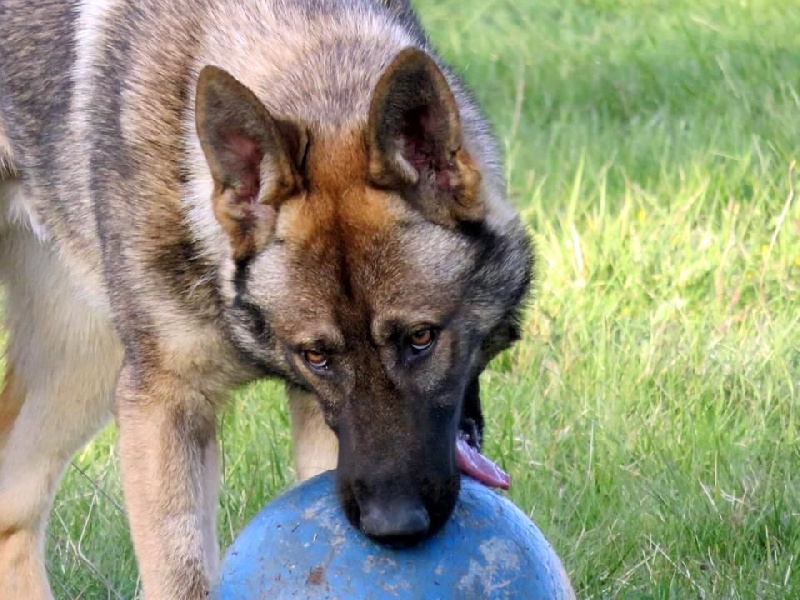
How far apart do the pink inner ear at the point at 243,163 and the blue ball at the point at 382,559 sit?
650 millimetres

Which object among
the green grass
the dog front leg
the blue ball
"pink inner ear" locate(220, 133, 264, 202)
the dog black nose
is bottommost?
the green grass

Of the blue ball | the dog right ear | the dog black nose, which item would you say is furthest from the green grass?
the dog right ear

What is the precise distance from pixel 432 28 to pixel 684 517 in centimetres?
665

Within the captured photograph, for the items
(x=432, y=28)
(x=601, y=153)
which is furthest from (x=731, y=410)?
(x=432, y=28)

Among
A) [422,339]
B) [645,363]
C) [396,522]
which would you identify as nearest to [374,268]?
[422,339]

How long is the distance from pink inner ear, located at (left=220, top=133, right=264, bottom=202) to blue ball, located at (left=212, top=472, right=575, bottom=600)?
2.13 ft

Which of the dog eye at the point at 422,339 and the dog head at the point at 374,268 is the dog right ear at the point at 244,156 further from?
the dog eye at the point at 422,339

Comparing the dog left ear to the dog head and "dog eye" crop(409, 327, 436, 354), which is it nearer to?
the dog head

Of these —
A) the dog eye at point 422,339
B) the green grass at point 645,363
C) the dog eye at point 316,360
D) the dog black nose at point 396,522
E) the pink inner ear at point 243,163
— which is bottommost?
the green grass at point 645,363

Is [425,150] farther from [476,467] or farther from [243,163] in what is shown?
[476,467]

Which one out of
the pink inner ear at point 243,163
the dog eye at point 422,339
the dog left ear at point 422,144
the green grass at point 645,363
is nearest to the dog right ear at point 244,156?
the pink inner ear at point 243,163

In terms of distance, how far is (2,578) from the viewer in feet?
14.1

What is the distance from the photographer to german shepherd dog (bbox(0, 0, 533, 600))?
300 centimetres

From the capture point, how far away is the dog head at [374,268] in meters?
2.97
